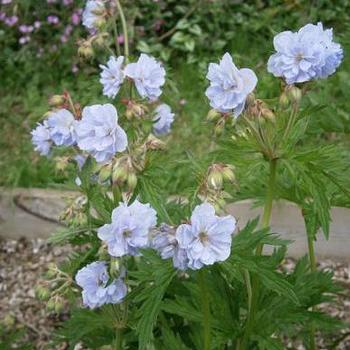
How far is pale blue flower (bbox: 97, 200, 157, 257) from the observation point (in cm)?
145

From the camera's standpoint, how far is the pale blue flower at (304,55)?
59.1 inches

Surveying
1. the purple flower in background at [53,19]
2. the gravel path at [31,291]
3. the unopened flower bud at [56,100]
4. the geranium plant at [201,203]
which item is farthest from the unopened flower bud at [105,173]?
the purple flower in background at [53,19]

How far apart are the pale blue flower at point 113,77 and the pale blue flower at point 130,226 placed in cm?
48

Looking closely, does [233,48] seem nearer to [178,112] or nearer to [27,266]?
[178,112]

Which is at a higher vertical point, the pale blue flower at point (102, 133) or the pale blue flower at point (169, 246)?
the pale blue flower at point (102, 133)

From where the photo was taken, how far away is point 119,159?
59.7 inches

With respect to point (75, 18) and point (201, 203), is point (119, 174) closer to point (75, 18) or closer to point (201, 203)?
point (201, 203)

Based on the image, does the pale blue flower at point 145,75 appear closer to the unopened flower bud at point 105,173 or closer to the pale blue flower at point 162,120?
the pale blue flower at point 162,120

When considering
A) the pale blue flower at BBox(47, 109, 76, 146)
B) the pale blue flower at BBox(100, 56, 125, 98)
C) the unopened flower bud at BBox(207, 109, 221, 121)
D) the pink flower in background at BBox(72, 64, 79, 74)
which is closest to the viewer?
the unopened flower bud at BBox(207, 109, 221, 121)

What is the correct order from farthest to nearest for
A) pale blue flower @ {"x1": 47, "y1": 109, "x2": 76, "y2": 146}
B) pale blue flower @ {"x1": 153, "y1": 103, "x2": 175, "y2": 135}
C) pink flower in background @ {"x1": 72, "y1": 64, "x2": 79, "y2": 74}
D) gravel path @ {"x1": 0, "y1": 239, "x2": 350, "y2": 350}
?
pink flower in background @ {"x1": 72, "y1": 64, "x2": 79, "y2": 74} → gravel path @ {"x1": 0, "y1": 239, "x2": 350, "y2": 350} → pale blue flower @ {"x1": 153, "y1": 103, "x2": 175, "y2": 135} → pale blue flower @ {"x1": 47, "y1": 109, "x2": 76, "y2": 146}

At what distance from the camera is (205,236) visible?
1412 millimetres

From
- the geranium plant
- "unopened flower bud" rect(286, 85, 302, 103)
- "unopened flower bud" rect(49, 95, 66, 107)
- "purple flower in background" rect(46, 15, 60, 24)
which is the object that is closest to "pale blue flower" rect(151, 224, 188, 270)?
the geranium plant

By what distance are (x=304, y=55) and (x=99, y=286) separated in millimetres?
665

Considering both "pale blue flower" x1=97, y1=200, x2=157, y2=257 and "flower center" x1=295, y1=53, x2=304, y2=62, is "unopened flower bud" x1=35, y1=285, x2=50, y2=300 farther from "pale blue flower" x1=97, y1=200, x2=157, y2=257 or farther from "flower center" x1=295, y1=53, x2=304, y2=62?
"flower center" x1=295, y1=53, x2=304, y2=62
